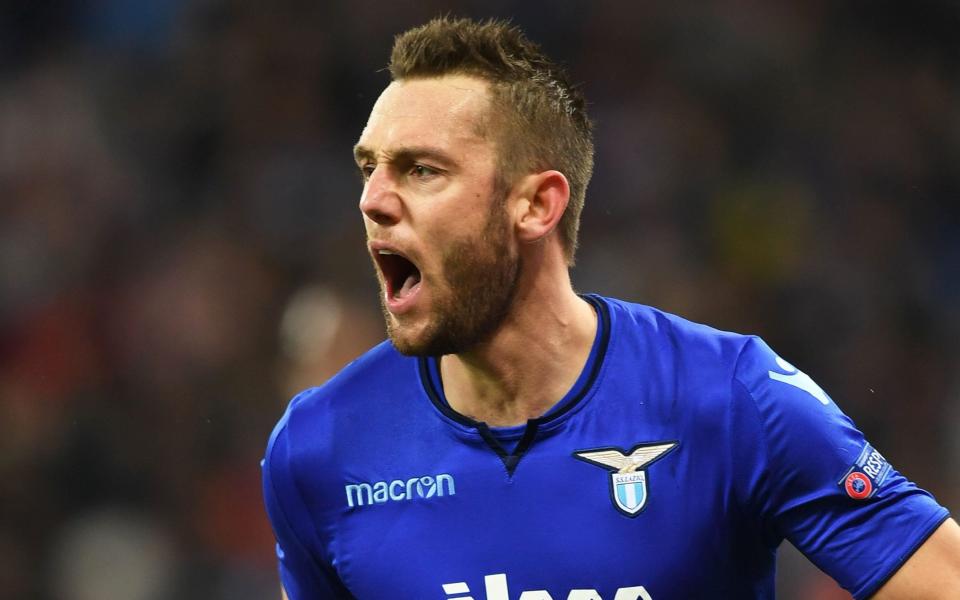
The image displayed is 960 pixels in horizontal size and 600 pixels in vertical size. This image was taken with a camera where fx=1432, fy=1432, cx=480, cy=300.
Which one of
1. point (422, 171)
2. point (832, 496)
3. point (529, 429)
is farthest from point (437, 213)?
point (832, 496)

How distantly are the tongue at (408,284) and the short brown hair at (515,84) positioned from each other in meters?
0.30

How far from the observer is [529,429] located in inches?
126

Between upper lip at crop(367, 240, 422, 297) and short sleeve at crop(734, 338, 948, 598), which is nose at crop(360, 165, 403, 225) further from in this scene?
short sleeve at crop(734, 338, 948, 598)

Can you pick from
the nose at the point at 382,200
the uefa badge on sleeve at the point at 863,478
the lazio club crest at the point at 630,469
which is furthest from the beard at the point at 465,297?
the uefa badge on sleeve at the point at 863,478

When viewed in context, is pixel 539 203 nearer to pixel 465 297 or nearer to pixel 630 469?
pixel 465 297

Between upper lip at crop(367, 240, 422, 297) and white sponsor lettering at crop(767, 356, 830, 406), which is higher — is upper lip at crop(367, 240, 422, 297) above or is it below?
above

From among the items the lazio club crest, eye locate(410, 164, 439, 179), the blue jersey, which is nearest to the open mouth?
eye locate(410, 164, 439, 179)

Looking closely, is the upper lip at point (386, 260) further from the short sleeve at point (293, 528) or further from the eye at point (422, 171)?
the short sleeve at point (293, 528)

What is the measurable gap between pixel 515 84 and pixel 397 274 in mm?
508

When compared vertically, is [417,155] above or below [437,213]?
above

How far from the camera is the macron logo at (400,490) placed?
322 centimetres

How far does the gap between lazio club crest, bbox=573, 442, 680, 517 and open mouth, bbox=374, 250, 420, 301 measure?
0.55m

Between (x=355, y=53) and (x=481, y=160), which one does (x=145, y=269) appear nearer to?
(x=355, y=53)

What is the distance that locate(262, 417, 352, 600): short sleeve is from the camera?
11.0ft
